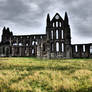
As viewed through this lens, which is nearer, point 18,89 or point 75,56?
point 18,89

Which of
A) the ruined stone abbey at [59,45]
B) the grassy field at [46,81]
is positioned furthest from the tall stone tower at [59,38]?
the grassy field at [46,81]

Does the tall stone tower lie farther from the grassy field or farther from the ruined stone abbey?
the grassy field

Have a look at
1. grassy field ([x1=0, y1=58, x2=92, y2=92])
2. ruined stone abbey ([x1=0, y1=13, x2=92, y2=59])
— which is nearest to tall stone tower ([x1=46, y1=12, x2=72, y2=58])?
ruined stone abbey ([x1=0, y1=13, x2=92, y2=59])

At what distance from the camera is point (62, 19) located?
140ft

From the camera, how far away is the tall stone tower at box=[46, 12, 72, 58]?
135ft

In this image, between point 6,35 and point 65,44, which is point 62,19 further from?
point 6,35

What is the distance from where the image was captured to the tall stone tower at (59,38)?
4100 centimetres

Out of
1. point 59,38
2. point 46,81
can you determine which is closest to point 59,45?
point 59,38

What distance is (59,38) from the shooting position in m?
42.0

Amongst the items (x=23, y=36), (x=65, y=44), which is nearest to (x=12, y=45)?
(x=23, y=36)

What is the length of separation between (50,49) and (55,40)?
3074 mm

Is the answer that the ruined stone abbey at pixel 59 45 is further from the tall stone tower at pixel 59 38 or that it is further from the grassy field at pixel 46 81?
the grassy field at pixel 46 81

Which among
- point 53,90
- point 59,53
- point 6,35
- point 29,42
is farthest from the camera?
point 6,35

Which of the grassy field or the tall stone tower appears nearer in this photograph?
the grassy field
